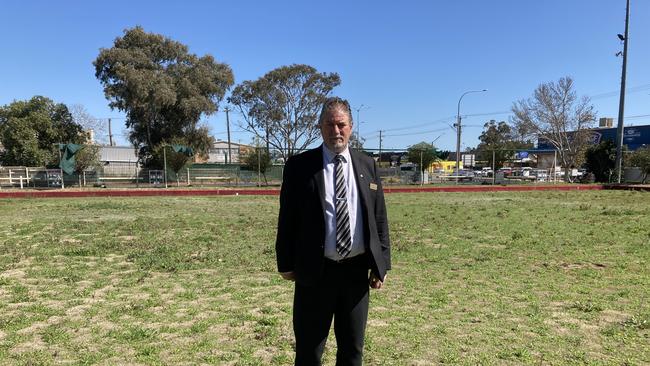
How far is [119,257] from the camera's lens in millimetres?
6855

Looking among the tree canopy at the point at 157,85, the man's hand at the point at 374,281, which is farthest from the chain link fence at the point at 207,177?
the man's hand at the point at 374,281

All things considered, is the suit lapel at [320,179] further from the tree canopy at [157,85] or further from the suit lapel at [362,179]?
the tree canopy at [157,85]

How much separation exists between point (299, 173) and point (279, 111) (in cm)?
3805

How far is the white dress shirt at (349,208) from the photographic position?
2.37 metres

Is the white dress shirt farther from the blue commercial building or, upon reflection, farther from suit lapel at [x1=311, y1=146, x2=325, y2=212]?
the blue commercial building

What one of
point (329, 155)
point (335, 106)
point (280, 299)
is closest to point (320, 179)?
point (329, 155)

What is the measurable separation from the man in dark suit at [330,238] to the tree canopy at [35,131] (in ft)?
114

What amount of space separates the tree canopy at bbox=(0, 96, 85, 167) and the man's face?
3466cm

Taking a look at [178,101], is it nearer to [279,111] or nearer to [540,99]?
[279,111]

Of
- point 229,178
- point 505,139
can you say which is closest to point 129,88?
point 229,178

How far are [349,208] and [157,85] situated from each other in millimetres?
34860

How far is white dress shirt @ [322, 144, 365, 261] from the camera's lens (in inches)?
93.1

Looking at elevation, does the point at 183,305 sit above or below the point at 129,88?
below

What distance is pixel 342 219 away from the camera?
7.79ft
